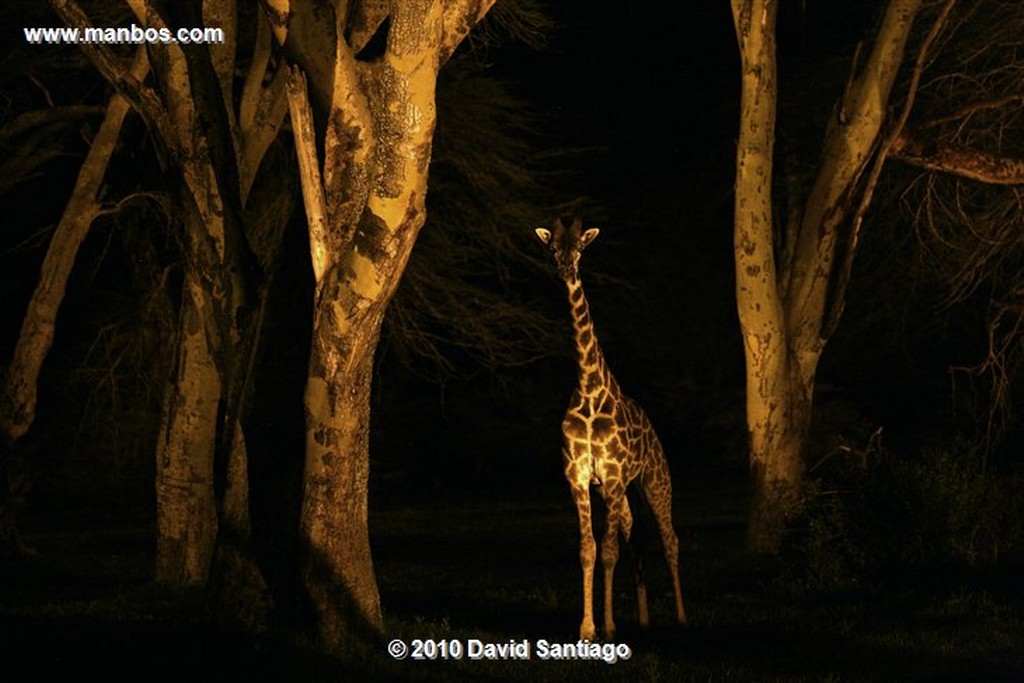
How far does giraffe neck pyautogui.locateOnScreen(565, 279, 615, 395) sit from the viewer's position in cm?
1371

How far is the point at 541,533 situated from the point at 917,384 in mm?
16959

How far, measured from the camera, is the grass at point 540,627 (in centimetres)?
1104

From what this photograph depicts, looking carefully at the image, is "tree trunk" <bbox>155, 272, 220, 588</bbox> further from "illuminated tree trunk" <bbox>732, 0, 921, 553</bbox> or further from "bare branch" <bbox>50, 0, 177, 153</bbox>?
"illuminated tree trunk" <bbox>732, 0, 921, 553</bbox>

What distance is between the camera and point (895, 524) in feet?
58.6

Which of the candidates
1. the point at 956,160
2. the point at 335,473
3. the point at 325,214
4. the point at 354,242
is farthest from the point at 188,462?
the point at 956,160

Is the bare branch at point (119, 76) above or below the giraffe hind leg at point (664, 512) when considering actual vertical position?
above

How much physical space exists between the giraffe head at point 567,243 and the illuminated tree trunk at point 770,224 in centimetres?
750

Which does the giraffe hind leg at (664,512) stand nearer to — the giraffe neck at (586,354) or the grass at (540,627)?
the grass at (540,627)

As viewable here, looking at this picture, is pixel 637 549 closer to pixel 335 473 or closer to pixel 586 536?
pixel 586 536

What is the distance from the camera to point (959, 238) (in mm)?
22531

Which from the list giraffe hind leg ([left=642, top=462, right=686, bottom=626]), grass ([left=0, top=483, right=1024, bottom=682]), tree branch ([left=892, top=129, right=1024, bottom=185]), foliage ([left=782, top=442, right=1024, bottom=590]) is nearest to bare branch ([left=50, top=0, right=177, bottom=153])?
grass ([left=0, top=483, right=1024, bottom=682])

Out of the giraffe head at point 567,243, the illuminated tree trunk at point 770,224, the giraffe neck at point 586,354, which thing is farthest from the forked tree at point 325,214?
the illuminated tree trunk at point 770,224

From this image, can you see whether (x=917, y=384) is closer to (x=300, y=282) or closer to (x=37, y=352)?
(x=37, y=352)

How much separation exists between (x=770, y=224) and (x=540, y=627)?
8.05 metres
